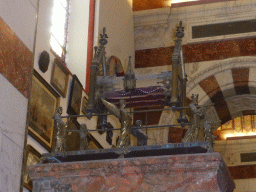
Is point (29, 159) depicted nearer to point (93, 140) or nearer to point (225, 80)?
point (93, 140)

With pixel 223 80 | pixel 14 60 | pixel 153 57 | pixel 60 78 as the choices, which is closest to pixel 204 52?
pixel 223 80

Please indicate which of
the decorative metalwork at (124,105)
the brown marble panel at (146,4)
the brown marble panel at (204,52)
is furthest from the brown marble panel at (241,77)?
the decorative metalwork at (124,105)

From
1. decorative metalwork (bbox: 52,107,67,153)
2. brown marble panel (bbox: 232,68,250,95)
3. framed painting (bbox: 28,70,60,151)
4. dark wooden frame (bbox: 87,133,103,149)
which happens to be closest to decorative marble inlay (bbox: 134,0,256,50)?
brown marble panel (bbox: 232,68,250,95)

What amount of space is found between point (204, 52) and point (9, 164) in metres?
5.47

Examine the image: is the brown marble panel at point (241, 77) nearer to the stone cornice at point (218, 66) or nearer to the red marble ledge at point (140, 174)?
the stone cornice at point (218, 66)

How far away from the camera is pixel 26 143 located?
544 cm

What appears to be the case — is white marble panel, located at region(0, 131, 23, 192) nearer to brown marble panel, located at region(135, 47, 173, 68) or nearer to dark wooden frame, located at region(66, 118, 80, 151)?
dark wooden frame, located at region(66, 118, 80, 151)

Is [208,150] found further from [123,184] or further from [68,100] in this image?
[68,100]

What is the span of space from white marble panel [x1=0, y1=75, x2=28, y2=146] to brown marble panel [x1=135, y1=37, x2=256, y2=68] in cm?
477

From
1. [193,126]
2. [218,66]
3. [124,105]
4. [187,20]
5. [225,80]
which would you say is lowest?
[193,126]

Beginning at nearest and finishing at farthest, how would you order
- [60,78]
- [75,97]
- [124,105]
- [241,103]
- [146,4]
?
[124,105] → [60,78] → [75,97] → [241,103] → [146,4]

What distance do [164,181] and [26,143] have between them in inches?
82.4

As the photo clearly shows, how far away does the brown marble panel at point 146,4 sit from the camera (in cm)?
1026

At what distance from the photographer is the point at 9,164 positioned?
16.4 feet
